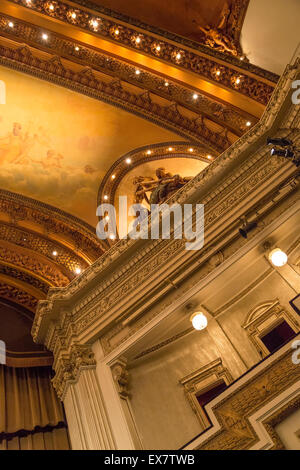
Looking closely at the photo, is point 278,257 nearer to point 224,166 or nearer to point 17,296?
point 224,166

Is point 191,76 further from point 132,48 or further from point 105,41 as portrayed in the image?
point 105,41

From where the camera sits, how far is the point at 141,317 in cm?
543

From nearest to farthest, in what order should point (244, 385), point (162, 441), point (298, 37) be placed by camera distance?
point (244, 385)
point (162, 441)
point (298, 37)

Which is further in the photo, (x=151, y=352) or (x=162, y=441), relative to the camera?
(x=151, y=352)

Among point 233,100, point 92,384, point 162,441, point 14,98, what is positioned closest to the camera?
point 162,441

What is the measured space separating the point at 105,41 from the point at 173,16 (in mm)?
1597

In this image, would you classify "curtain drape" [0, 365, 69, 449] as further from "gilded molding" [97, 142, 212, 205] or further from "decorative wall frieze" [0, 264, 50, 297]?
"gilded molding" [97, 142, 212, 205]

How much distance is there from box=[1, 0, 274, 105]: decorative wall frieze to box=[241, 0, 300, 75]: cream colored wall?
48 centimetres

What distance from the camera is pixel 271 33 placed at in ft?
24.4

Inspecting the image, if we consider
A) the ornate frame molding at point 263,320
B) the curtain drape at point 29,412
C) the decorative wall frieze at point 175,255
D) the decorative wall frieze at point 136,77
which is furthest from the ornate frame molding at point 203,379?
the decorative wall frieze at point 136,77

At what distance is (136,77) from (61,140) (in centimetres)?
190

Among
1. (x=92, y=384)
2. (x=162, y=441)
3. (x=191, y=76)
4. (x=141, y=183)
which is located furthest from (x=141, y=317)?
(x=191, y=76)

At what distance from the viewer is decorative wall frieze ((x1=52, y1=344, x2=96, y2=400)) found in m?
5.29

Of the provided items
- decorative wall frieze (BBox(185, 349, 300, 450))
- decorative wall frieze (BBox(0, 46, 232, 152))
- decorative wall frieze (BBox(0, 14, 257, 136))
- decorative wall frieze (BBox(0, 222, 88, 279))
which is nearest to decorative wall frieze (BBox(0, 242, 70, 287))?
decorative wall frieze (BBox(0, 222, 88, 279))
